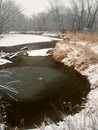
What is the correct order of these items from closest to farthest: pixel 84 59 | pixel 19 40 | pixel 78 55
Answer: pixel 84 59 < pixel 78 55 < pixel 19 40

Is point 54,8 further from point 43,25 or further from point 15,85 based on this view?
point 15,85

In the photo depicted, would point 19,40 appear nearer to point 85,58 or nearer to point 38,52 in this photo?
point 38,52

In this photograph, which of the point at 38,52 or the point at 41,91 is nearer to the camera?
the point at 41,91

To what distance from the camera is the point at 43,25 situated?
7056 cm

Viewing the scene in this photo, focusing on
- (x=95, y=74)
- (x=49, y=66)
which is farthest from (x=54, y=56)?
(x=95, y=74)

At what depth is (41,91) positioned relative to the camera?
1241cm

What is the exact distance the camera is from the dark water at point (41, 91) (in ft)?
32.4

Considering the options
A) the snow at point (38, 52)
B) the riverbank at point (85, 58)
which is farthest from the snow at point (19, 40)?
the riverbank at point (85, 58)

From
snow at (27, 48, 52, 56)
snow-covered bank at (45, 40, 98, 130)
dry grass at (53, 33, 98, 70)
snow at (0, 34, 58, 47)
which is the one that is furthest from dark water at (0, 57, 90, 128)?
snow at (0, 34, 58, 47)

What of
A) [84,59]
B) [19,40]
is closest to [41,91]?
[84,59]

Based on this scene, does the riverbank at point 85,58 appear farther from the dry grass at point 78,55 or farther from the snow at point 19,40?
the snow at point 19,40

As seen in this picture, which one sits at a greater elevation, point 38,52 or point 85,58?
point 85,58

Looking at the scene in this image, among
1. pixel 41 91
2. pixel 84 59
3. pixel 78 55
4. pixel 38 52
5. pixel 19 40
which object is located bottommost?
pixel 41 91

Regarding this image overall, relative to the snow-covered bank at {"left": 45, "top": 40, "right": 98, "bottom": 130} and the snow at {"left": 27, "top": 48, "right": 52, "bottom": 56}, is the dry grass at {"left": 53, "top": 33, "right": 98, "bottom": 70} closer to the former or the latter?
the snow-covered bank at {"left": 45, "top": 40, "right": 98, "bottom": 130}
